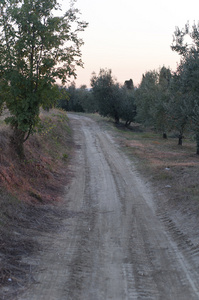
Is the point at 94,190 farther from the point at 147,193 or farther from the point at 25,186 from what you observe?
the point at 25,186

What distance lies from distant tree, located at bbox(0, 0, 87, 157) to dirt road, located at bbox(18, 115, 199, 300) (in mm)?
4282

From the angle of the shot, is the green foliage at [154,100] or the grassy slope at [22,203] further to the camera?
the green foliage at [154,100]

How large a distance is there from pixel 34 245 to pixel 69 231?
155 centimetres

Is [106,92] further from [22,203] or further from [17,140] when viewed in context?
[22,203]

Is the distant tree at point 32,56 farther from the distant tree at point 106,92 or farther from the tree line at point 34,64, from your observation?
the distant tree at point 106,92

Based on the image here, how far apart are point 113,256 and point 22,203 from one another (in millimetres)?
4351

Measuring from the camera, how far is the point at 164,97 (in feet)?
116

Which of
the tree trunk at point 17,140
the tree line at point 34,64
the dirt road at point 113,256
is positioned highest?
the tree line at point 34,64

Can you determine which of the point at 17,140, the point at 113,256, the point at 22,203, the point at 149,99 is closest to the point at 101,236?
the point at 113,256

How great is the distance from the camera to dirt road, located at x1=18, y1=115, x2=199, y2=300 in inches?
239

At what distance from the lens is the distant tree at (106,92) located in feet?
179

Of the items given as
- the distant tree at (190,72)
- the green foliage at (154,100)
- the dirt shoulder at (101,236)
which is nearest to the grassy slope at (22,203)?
the dirt shoulder at (101,236)

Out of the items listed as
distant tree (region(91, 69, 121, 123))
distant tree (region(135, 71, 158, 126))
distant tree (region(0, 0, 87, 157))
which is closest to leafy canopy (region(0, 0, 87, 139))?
distant tree (region(0, 0, 87, 157))

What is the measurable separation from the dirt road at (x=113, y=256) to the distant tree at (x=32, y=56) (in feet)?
14.0
